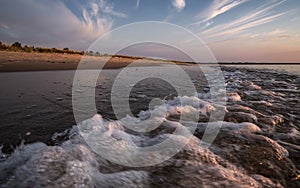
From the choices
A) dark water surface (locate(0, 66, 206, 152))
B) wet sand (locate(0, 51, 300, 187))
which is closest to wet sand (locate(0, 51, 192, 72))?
dark water surface (locate(0, 66, 206, 152))

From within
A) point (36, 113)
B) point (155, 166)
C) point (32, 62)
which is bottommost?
point (155, 166)

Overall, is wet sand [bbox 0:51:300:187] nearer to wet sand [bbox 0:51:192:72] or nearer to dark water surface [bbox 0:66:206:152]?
dark water surface [bbox 0:66:206:152]

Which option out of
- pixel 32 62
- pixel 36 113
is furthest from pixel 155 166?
pixel 32 62

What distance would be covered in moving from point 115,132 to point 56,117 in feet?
4.33

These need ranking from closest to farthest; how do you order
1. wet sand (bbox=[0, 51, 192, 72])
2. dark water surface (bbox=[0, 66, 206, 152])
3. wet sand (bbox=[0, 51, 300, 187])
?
wet sand (bbox=[0, 51, 300, 187])
dark water surface (bbox=[0, 66, 206, 152])
wet sand (bbox=[0, 51, 192, 72])

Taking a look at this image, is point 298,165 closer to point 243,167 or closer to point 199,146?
point 243,167

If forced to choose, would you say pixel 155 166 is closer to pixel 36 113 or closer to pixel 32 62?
pixel 36 113

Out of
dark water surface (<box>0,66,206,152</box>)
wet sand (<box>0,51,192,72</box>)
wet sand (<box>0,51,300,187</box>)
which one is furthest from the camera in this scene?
wet sand (<box>0,51,192,72</box>)

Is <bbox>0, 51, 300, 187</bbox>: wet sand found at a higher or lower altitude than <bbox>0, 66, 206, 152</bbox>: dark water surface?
lower

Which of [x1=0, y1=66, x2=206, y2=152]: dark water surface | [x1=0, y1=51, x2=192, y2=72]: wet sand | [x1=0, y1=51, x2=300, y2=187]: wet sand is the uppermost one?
[x1=0, y1=51, x2=192, y2=72]: wet sand

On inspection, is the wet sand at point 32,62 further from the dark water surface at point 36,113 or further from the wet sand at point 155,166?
the wet sand at point 155,166

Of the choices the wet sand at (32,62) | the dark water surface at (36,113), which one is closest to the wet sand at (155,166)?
the dark water surface at (36,113)

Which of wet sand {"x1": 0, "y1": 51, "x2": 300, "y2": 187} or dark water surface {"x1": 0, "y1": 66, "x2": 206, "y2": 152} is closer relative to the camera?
wet sand {"x1": 0, "y1": 51, "x2": 300, "y2": 187}

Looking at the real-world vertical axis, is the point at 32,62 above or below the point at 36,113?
above
